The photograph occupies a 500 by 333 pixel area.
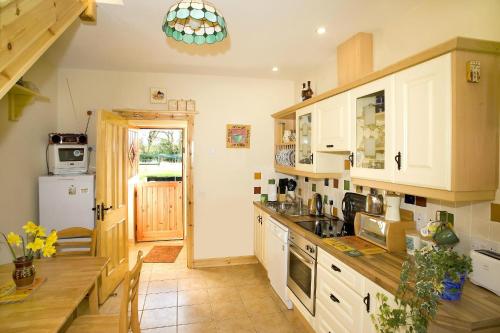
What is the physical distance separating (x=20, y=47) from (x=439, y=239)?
226 cm

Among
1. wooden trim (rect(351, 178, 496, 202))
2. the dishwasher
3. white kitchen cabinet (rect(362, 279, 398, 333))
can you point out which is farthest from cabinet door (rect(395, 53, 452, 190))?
the dishwasher

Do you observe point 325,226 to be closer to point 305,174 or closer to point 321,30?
point 305,174

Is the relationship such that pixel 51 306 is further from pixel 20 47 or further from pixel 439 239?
pixel 439 239

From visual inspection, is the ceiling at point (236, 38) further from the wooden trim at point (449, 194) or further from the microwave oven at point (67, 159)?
the wooden trim at point (449, 194)

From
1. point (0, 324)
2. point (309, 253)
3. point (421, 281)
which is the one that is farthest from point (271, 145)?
point (0, 324)

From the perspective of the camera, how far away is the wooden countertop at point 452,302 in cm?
112

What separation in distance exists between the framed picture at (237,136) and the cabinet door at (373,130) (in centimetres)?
185

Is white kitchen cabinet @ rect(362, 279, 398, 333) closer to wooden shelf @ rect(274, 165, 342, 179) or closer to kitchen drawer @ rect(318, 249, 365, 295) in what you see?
kitchen drawer @ rect(318, 249, 365, 295)

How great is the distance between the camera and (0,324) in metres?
1.25

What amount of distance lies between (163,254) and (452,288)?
12.2ft

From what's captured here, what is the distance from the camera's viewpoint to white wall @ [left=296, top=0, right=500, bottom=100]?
1.47 metres

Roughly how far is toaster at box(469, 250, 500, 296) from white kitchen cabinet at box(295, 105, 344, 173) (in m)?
1.40


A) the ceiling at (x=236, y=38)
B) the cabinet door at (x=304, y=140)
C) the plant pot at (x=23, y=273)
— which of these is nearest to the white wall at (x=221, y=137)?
the ceiling at (x=236, y=38)

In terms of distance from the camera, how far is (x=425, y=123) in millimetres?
1452
